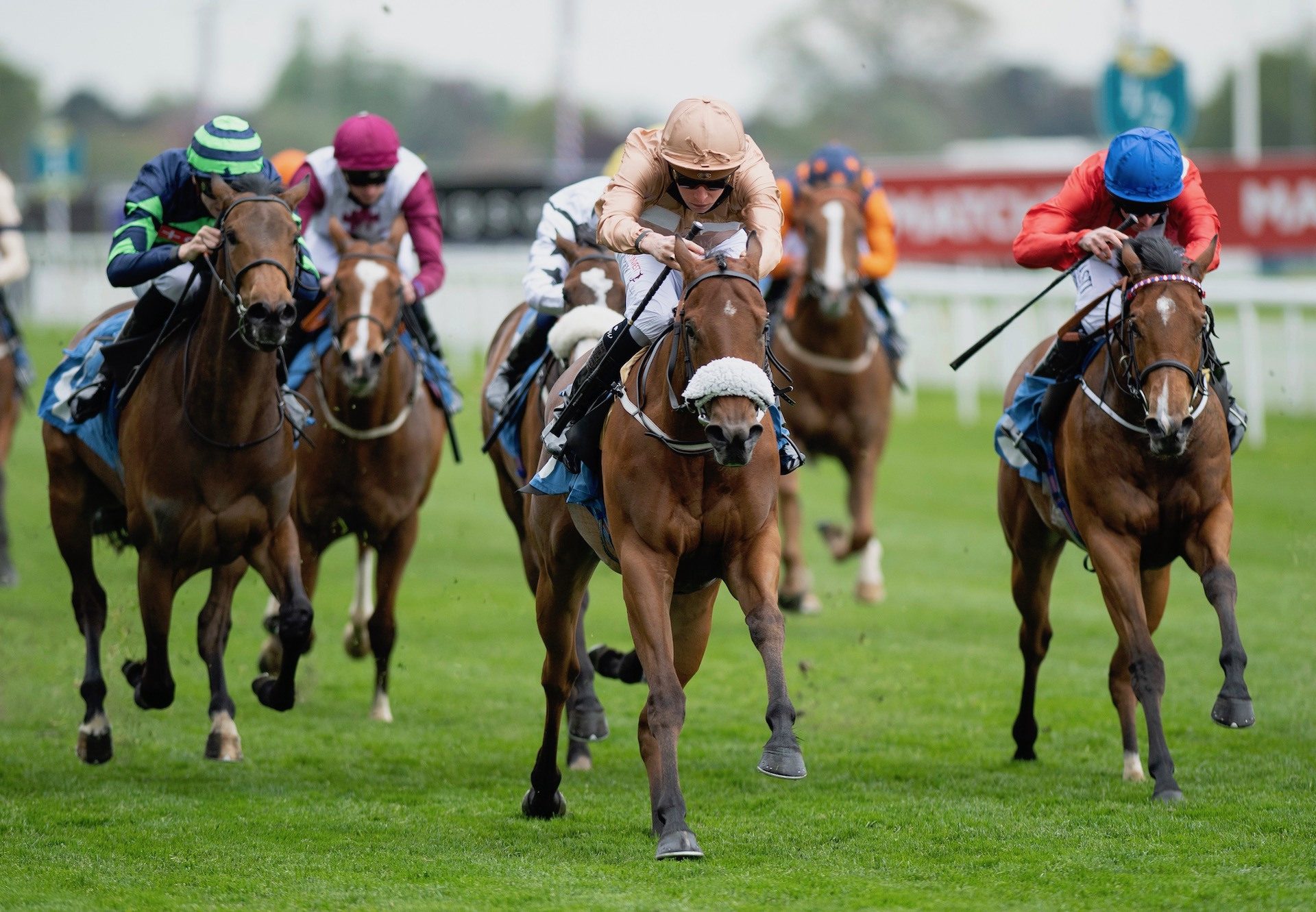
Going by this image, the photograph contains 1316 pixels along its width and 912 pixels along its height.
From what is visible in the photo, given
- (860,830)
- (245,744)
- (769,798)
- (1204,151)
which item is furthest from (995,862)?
(1204,151)

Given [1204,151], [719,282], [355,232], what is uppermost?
[1204,151]

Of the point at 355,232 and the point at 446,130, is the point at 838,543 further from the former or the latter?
the point at 446,130

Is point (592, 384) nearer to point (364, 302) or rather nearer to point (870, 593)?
point (364, 302)

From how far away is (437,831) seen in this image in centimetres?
569

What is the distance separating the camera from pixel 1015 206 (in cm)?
2198

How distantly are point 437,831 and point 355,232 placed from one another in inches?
130

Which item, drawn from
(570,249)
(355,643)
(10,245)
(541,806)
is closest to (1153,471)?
(541,806)

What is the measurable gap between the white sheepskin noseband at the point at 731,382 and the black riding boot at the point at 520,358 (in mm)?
2866

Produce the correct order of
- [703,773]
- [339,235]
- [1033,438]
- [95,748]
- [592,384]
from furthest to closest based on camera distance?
[339,235], [95,748], [703,773], [1033,438], [592,384]

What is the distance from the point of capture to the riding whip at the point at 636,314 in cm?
532

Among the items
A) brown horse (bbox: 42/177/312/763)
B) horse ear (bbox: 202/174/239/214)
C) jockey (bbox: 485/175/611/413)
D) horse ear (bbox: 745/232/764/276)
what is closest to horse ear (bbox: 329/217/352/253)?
jockey (bbox: 485/175/611/413)

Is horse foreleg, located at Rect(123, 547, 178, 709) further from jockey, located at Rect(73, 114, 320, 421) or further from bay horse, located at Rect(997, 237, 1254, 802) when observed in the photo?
bay horse, located at Rect(997, 237, 1254, 802)

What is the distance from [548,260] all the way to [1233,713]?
11.6 feet

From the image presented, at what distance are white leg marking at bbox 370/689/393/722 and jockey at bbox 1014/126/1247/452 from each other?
10.6 ft
